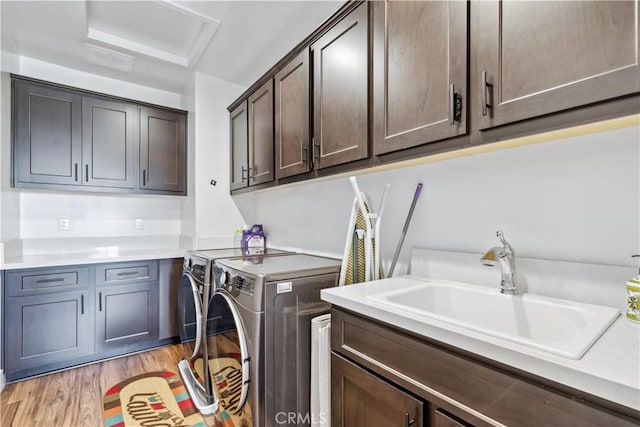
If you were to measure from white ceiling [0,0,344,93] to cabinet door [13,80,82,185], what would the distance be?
1.13 ft

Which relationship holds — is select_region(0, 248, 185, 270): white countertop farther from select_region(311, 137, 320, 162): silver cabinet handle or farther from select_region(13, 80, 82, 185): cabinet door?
select_region(311, 137, 320, 162): silver cabinet handle

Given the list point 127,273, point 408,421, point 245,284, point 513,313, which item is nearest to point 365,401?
point 408,421

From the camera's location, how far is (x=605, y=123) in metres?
0.77

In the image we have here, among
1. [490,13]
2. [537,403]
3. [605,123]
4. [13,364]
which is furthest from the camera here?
[13,364]

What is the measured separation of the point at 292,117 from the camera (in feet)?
6.22

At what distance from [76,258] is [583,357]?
3.11 meters

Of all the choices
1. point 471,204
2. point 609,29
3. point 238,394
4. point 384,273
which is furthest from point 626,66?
point 238,394

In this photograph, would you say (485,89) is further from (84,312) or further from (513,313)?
(84,312)

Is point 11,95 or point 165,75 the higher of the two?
point 165,75

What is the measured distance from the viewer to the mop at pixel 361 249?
1552 mm

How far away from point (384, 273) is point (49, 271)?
245 centimetres

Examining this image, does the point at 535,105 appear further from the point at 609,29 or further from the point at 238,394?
the point at 238,394

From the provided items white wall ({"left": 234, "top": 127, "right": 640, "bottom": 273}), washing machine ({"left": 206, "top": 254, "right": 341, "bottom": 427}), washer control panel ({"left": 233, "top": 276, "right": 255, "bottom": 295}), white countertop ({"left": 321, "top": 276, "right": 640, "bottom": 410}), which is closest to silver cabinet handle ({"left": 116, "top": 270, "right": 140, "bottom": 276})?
washing machine ({"left": 206, "top": 254, "right": 341, "bottom": 427})

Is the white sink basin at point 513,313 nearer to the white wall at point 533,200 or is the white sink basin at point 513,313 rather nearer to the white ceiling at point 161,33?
the white wall at point 533,200
